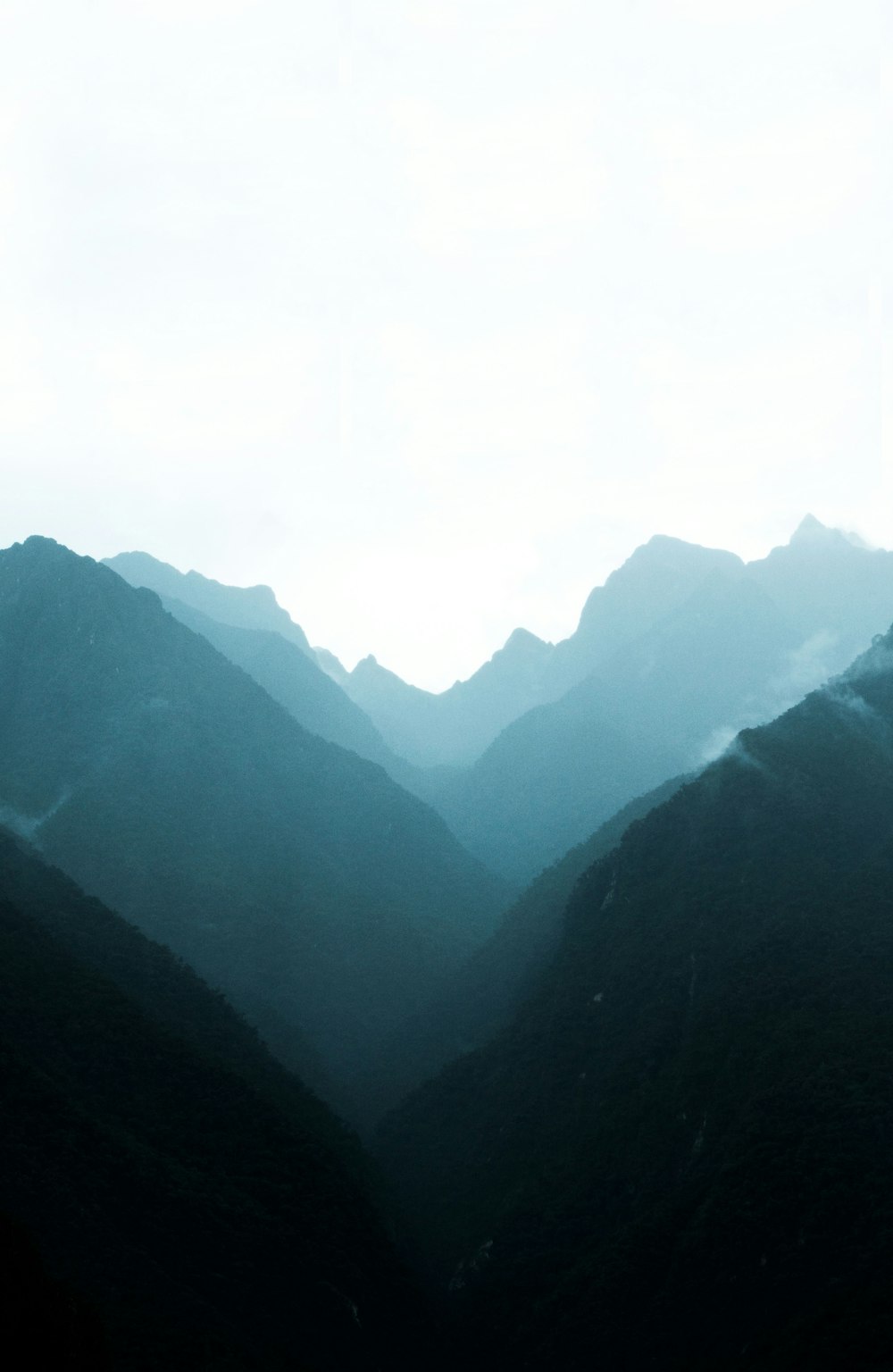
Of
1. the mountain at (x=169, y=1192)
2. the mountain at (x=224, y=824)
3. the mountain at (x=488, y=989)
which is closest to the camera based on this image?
the mountain at (x=169, y=1192)

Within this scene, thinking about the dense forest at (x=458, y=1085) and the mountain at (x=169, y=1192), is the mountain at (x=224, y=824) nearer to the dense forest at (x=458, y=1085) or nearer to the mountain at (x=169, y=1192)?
the dense forest at (x=458, y=1085)

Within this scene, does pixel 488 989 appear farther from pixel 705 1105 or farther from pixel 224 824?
pixel 224 824

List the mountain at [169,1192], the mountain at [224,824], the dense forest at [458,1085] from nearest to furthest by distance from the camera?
the mountain at [169,1192]
the dense forest at [458,1085]
the mountain at [224,824]

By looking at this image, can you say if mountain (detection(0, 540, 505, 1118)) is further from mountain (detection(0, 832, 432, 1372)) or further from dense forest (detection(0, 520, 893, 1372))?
mountain (detection(0, 832, 432, 1372))

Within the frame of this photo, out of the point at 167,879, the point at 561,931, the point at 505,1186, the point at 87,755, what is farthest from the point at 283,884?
the point at 505,1186

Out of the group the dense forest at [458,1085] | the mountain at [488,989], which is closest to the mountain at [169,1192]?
the dense forest at [458,1085]

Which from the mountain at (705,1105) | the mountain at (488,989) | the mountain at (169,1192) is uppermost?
the mountain at (169,1192)

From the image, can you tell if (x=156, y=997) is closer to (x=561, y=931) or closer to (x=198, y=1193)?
(x=198, y=1193)
